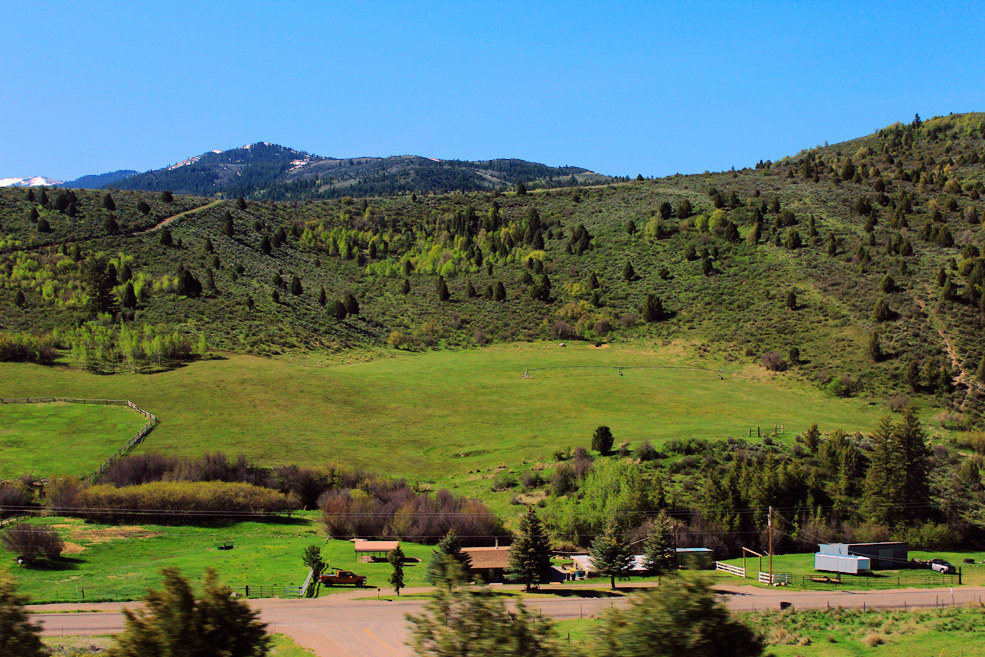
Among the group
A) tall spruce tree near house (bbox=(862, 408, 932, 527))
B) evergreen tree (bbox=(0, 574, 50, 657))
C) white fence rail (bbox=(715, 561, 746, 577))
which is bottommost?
white fence rail (bbox=(715, 561, 746, 577))

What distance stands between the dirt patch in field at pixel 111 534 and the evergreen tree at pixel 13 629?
109 feet

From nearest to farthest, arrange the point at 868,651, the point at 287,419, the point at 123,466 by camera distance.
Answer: the point at 868,651 → the point at 123,466 → the point at 287,419

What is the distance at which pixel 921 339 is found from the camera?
84625 mm

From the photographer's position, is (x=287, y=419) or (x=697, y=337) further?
(x=697, y=337)

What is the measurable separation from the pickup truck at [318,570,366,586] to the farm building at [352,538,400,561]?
570cm

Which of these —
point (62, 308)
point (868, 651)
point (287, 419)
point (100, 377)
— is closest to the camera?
point (868, 651)

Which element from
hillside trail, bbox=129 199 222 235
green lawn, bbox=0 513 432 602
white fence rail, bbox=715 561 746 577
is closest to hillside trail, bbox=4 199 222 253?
hillside trail, bbox=129 199 222 235

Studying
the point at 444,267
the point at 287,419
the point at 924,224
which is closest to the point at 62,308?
the point at 287,419

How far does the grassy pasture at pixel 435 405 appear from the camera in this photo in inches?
2398

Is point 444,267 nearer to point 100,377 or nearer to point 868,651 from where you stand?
point 100,377

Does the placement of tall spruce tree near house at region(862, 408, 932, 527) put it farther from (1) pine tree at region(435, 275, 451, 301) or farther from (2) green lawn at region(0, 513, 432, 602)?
(1) pine tree at region(435, 275, 451, 301)

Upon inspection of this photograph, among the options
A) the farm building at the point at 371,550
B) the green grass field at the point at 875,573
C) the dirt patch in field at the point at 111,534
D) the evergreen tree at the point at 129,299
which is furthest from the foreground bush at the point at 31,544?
the evergreen tree at the point at 129,299

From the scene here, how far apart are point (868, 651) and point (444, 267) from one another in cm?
10889

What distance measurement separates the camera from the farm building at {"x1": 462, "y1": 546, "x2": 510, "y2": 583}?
39.9m
